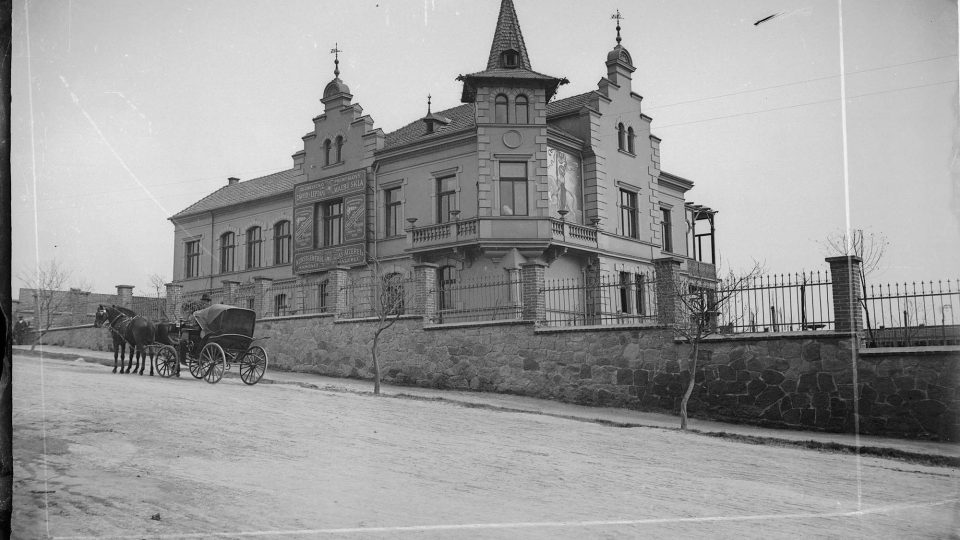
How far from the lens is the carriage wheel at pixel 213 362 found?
52.5 feet

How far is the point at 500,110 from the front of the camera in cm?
2528

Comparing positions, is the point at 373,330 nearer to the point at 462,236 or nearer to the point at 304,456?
the point at 462,236

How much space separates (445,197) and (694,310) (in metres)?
14.6

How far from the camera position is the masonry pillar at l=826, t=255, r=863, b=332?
514 inches

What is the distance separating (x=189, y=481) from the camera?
580 cm

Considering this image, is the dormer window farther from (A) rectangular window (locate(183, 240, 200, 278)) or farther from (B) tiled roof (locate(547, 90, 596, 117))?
(A) rectangular window (locate(183, 240, 200, 278))

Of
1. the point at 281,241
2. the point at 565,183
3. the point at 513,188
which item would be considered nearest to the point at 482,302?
the point at 513,188

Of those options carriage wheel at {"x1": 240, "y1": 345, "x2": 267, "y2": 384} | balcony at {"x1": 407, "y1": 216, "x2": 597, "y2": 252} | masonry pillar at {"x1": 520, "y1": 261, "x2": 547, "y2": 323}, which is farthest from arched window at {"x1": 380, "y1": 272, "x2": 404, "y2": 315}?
balcony at {"x1": 407, "y1": 216, "x2": 597, "y2": 252}

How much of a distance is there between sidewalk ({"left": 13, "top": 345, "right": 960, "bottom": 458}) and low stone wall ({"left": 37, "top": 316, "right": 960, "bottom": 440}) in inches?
12.5

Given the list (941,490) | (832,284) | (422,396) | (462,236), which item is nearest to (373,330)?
(422,396)

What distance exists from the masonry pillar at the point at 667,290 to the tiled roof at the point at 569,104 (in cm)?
1373

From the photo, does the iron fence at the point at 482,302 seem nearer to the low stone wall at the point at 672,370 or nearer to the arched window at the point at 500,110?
the low stone wall at the point at 672,370

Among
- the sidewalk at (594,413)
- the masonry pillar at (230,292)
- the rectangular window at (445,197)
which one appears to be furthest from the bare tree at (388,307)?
the rectangular window at (445,197)

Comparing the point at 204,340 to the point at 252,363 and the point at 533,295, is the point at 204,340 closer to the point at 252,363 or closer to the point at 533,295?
the point at 252,363
